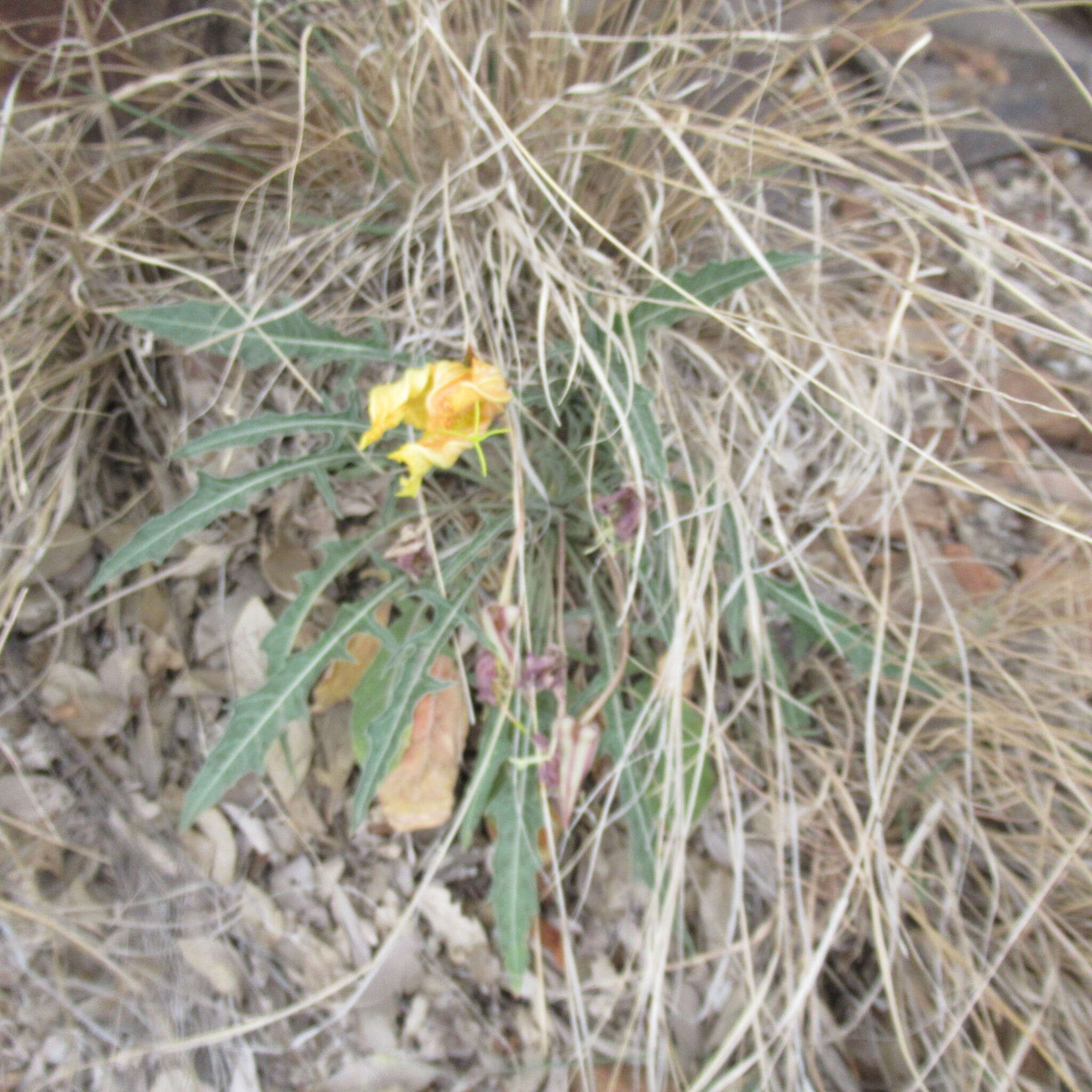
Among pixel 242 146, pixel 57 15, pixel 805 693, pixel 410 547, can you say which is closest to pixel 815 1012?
pixel 805 693

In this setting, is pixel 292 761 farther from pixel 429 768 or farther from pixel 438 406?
pixel 438 406

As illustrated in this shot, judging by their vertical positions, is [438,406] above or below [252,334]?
above

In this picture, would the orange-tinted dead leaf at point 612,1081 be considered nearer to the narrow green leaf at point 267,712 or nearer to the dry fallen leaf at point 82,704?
the narrow green leaf at point 267,712

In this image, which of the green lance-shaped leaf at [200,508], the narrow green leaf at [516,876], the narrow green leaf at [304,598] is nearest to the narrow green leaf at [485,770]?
the narrow green leaf at [516,876]

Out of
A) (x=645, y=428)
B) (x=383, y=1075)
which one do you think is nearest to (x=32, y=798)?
(x=383, y=1075)

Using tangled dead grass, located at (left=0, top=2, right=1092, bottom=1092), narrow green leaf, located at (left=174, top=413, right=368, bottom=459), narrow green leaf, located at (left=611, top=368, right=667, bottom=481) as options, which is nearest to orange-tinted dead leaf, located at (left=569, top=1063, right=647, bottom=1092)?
tangled dead grass, located at (left=0, top=2, right=1092, bottom=1092)

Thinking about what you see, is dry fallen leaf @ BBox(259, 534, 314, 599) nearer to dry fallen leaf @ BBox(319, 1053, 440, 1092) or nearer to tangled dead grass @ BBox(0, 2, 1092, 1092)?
tangled dead grass @ BBox(0, 2, 1092, 1092)

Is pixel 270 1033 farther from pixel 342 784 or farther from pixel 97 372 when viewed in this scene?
pixel 97 372
